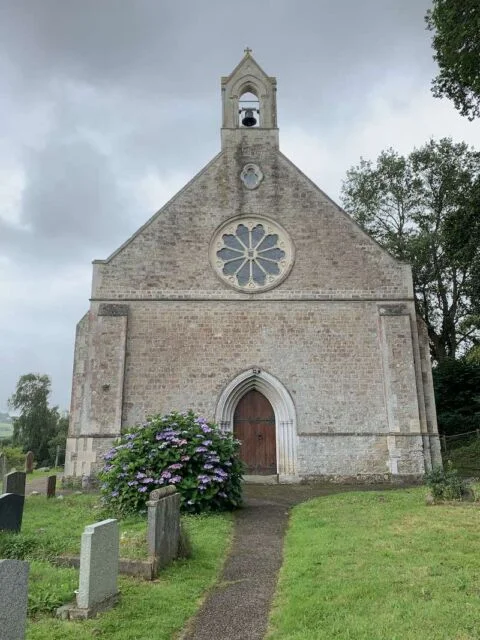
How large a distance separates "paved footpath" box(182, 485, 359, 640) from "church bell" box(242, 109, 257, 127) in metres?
14.8

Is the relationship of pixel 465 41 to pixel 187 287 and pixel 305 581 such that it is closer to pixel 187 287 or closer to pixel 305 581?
pixel 187 287

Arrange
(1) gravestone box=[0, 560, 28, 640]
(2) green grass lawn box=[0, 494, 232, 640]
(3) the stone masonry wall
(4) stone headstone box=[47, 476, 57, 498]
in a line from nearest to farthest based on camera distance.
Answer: (1) gravestone box=[0, 560, 28, 640] < (2) green grass lawn box=[0, 494, 232, 640] < (4) stone headstone box=[47, 476, 57, 498] < (3) the stone masonry wall

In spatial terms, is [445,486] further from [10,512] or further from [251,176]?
[251,176]

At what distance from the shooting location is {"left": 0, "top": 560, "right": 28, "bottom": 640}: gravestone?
3506mm

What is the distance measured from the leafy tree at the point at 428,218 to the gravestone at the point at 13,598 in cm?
2642

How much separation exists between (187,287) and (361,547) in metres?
11.8

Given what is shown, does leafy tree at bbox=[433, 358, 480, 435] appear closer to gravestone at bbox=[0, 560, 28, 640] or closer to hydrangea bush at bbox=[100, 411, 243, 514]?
hydrangea bush at bbox=[100, 411, 243, 514]

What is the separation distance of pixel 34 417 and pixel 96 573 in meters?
39.9

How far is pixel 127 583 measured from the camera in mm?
6113

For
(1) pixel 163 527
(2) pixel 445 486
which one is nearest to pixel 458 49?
(2) pixel 445 486

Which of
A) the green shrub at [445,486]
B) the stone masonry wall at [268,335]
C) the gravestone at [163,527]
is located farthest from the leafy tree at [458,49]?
the gravestone at [163,527]

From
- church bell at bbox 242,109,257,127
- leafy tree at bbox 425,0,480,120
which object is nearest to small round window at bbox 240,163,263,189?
church bell at bbox 242,109,257,127

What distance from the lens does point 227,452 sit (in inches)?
452

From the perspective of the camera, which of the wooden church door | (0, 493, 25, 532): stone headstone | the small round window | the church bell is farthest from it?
the church bell
